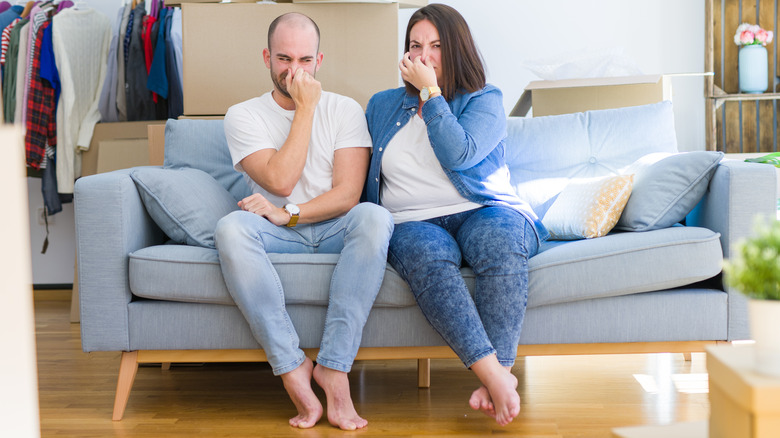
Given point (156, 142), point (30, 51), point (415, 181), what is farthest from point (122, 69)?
point (415, 181)

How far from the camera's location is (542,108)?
2.86 metres

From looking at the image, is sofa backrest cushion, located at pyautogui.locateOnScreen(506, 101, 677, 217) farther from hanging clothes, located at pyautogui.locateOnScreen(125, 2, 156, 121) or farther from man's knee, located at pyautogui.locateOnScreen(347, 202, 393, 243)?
hanging clothes, located at pyautogui.locateOnScreen(125, 2, 156, 121)

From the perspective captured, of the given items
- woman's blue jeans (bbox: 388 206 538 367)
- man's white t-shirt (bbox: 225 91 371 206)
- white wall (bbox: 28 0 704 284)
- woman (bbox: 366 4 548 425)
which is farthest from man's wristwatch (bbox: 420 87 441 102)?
white wall (bbox: 28 0 704 284)

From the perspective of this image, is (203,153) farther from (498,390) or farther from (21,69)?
(21,69)

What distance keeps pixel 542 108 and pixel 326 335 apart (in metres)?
1.49

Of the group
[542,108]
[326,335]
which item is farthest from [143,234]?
[542,108]

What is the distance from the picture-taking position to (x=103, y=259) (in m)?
1.84

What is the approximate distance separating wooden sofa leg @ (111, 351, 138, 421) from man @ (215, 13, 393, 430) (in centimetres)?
34

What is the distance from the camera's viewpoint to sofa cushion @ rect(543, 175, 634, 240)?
1989 mm

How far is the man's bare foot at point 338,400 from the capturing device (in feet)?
5.61

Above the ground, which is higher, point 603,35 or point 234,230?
point 603,35

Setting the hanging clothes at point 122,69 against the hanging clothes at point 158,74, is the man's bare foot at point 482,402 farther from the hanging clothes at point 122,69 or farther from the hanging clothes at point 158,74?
the hanging clothes at point 122,69

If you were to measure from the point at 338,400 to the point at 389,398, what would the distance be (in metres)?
0.30

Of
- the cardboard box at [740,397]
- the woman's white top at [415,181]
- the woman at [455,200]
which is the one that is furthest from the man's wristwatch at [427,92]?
the cardboard box at [740,397]
